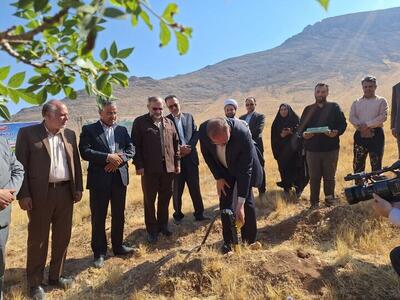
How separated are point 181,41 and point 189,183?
503 centimetres

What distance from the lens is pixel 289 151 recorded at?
7211 millimetres

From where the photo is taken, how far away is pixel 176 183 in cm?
634

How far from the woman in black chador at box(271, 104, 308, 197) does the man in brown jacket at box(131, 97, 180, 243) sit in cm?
242

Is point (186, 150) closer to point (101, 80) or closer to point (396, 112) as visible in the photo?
point (396, 112)

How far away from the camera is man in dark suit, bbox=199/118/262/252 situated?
421 cm

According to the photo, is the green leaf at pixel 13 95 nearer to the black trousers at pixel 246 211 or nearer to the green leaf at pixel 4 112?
the green leaf at pixel 4 112

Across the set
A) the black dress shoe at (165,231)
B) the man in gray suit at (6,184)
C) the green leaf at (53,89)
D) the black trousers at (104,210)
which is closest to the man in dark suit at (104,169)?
the black trousers at (104,210)

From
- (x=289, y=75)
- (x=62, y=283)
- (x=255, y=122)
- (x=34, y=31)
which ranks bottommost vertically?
(x=62, y=283)

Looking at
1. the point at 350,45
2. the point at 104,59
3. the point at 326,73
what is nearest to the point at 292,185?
the point at 104,59

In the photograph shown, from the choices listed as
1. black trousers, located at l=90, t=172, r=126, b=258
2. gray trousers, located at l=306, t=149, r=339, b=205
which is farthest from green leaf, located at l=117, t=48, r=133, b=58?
gray trousers, located at l=306, t=149, r=339, b=205

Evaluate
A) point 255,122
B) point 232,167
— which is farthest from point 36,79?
point 255,122

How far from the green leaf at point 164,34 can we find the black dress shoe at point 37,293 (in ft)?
12.4

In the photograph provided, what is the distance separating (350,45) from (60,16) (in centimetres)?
10722

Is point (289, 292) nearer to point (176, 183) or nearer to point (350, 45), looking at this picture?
point (176, 183)
